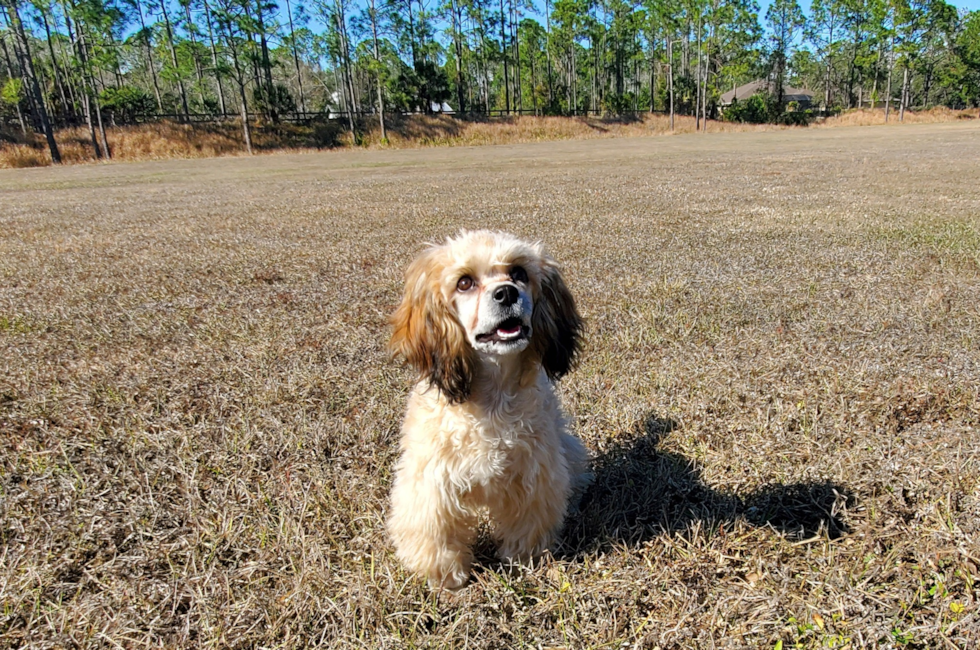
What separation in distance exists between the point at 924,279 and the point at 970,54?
282 ft

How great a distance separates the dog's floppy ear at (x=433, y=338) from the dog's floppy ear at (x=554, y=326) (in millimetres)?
306

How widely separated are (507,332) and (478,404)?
1.14 feet

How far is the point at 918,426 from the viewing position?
3275mm

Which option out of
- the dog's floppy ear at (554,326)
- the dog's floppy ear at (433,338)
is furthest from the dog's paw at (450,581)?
the dog's floppy ear at (554,326)

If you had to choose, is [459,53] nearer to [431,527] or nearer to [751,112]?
[751,112]

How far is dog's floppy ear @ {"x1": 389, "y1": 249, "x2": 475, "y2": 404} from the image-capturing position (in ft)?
7.36

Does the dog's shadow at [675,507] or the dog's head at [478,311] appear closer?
the dog's head at [478,311]

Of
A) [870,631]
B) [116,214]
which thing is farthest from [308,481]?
[116,214]

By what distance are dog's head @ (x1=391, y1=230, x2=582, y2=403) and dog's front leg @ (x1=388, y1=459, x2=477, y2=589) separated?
0.38m

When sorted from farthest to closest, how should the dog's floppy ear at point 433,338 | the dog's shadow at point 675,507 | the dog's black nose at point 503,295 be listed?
the dog's shadow at point 675,507 → the dog's floppy ear at point 433,338 → the dog's black nose at point 503,295

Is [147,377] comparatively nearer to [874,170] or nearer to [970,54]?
[874,170]

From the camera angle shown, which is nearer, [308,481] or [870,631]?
[870,631]

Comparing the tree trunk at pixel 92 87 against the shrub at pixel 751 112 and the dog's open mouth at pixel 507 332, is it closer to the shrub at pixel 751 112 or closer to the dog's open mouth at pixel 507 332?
the dog's open mouth at pixel 507 332

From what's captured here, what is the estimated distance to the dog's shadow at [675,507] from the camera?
259 cm
